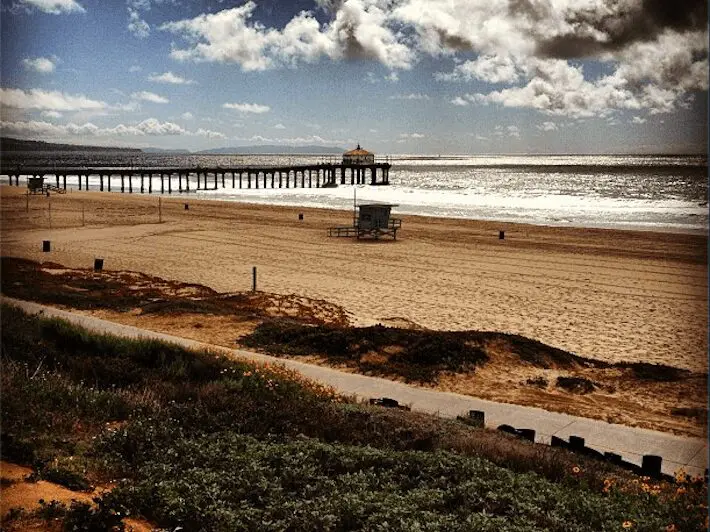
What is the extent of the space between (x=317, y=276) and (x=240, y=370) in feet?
35.0

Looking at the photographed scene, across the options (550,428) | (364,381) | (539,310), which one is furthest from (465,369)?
(539,310)

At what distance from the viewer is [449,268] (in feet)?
63.9

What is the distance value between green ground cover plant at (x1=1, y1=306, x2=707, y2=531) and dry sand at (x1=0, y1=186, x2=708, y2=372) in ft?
5.91

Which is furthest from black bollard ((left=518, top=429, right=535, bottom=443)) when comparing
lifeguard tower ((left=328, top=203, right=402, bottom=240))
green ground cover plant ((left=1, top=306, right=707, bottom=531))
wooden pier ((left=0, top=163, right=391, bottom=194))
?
wooden pier ((left=0, top=163, right=391, bottom=194))

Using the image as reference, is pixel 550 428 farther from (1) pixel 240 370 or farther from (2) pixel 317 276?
(2) pixel 317 276

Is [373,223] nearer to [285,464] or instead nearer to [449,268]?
[449,268]

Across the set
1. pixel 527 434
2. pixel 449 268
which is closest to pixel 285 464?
pixel 527 434

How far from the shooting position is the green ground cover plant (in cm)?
384

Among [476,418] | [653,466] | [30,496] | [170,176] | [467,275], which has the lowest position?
[467,275]

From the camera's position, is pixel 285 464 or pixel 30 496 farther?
pixel 285 464

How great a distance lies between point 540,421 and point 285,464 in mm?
3320

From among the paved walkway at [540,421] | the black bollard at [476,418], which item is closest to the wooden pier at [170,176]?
the paved walkway at [540,421]

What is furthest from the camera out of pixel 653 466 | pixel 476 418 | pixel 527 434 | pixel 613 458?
pixel 476 418

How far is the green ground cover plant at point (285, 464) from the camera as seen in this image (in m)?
3.84
